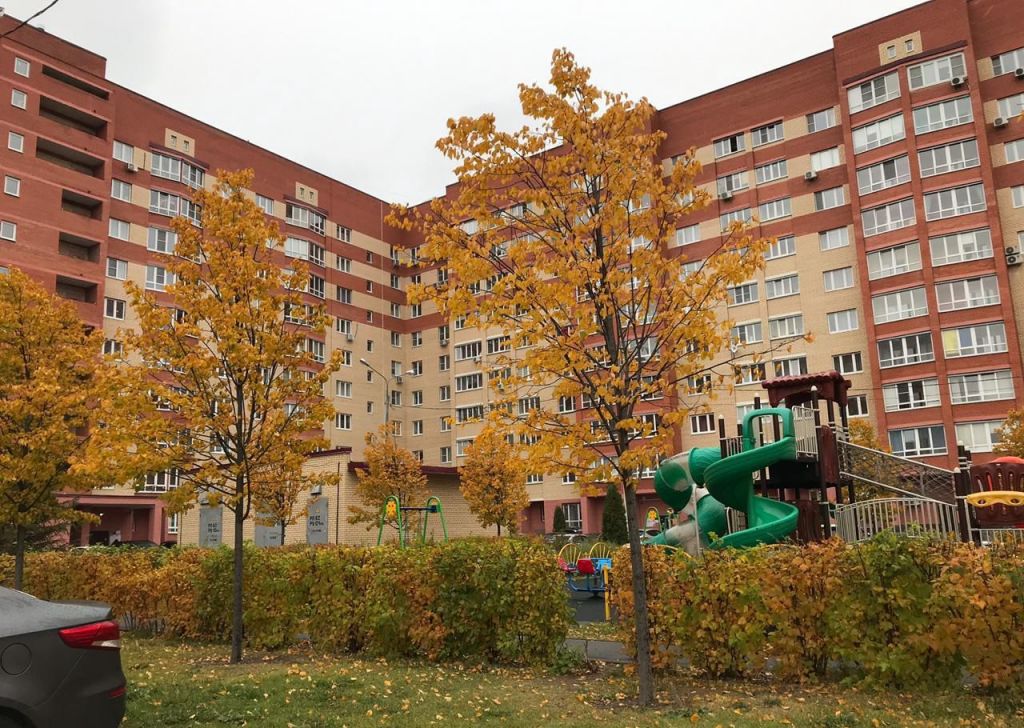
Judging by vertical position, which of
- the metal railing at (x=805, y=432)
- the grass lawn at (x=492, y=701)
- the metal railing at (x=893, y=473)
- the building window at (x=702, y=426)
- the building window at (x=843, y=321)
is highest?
the building window at (x=843, y=321)

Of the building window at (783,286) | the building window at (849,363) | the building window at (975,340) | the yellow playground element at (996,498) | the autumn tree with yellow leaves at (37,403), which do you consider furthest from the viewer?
the building window at (783,286)

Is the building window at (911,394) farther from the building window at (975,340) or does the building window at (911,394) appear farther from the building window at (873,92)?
the building window at (873,92)

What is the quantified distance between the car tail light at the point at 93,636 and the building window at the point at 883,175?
43.8 m

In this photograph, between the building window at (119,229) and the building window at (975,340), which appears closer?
the building window at (975,340)

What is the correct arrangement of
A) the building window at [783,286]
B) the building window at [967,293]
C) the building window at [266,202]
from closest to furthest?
the building window at [967,293] < the building window at [783,286] < the building window at [266,202]

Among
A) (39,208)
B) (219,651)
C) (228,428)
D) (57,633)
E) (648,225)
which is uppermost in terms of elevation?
(39,208)

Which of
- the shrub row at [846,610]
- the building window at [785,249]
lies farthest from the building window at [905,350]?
the shrub row at [846,610]

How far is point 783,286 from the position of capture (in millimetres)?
44656

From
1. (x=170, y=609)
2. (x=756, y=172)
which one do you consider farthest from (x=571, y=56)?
(x=756, y=172)

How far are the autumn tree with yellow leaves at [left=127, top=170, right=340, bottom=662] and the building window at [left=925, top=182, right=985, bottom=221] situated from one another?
3779 centimetres

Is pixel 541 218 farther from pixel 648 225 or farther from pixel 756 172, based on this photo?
pixel 756 172

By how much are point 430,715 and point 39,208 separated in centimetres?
4418

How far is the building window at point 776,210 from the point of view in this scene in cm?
4525

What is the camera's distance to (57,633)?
503 centimetres
